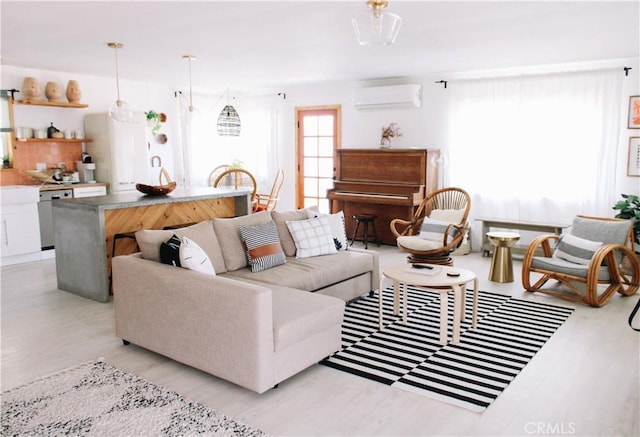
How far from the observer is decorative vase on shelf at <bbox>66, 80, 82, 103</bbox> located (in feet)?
22.5

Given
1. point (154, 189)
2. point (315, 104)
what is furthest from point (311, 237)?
point (315, 104)

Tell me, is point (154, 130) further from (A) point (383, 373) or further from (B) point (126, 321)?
(A) point (383, 373)

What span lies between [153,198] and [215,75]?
8.90 feet

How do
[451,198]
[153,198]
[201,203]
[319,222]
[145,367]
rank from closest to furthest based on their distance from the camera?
[145,367], [319,222], [153,198], [201,203], [451,198]

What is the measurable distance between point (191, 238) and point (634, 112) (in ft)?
16.6

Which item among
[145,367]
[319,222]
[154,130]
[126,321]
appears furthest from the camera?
[154,130]

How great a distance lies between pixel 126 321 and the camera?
347 centimetres

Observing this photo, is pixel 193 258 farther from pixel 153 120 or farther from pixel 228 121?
pixel 153 120

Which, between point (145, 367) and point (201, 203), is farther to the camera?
point (201, 203)

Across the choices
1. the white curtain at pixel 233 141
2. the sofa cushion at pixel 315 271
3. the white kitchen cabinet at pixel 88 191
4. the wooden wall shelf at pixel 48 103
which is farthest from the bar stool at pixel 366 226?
the wooden wall shelf at pixel 48 103

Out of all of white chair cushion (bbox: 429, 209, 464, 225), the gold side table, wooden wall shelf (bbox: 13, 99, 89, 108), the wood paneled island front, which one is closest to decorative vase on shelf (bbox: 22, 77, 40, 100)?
wooden wall shelf (bbox: 13, 99, 89, 108)

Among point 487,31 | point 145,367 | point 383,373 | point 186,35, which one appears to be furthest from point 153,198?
point 487,31

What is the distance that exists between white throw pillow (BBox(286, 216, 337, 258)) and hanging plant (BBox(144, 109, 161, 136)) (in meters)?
4.55

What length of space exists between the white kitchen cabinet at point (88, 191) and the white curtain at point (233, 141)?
1.92m
